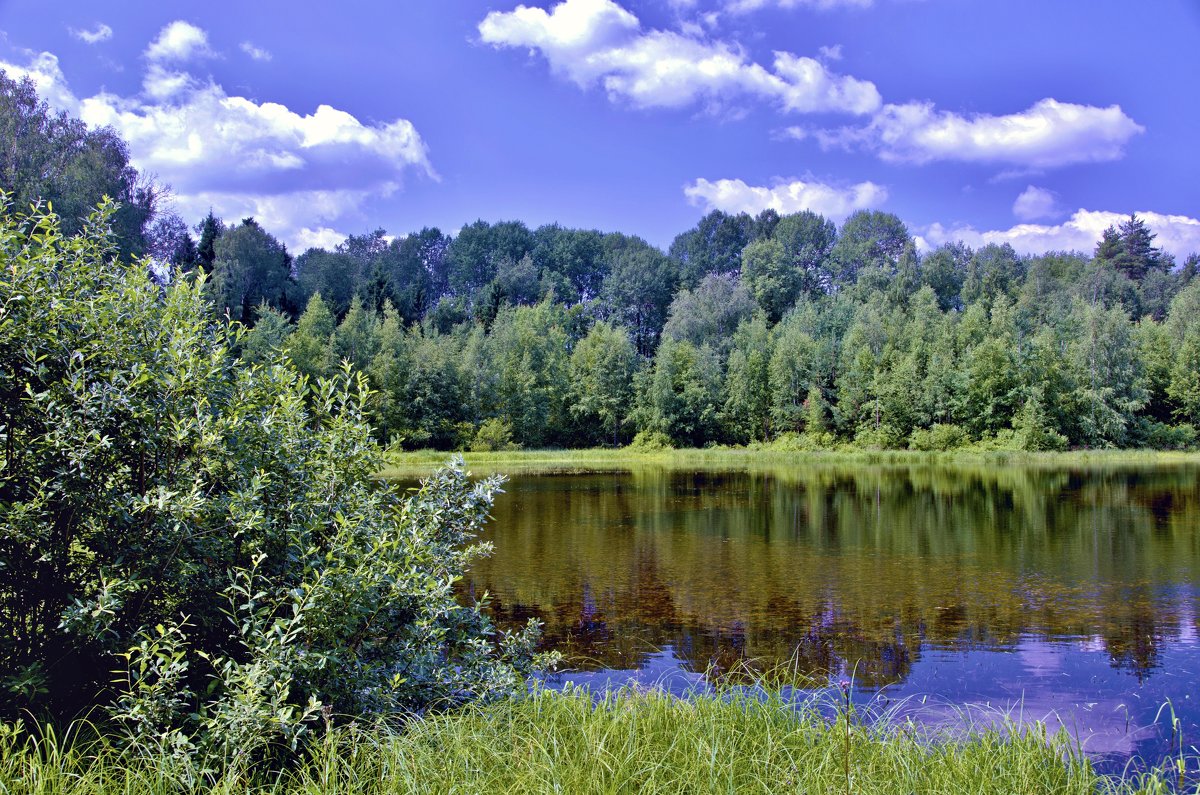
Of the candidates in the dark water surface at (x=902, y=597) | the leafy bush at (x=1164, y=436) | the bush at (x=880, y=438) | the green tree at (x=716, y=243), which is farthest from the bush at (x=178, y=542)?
the green tree at (x=716, y=243)

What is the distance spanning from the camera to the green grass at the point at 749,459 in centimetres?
5272

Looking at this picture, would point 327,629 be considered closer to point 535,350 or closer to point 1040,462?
point 1040,462

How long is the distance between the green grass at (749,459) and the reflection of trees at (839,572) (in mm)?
20202

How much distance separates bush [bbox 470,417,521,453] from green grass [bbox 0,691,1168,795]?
187 feet

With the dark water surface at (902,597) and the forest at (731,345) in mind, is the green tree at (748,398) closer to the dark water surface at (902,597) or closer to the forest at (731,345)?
the forest at (731,345)

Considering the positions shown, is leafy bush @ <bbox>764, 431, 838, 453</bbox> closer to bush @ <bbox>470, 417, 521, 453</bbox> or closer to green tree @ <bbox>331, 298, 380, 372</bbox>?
bush @ <bbox>470, 417, 521, 453</bbox>

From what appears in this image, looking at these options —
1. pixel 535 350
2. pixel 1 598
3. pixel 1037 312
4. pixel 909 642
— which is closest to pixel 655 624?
pixel 909 642

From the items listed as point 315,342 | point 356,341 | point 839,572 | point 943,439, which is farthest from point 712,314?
point 839,572

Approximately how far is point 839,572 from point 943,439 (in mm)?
52560

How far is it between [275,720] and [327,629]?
2.56 ft

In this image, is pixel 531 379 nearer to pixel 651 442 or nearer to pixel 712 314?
pixel 651 442

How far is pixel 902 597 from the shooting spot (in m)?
14.7

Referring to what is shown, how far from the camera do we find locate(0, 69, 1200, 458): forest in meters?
61.0

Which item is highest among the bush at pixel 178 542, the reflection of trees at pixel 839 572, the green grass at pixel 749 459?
the bush at pixel 178 542
